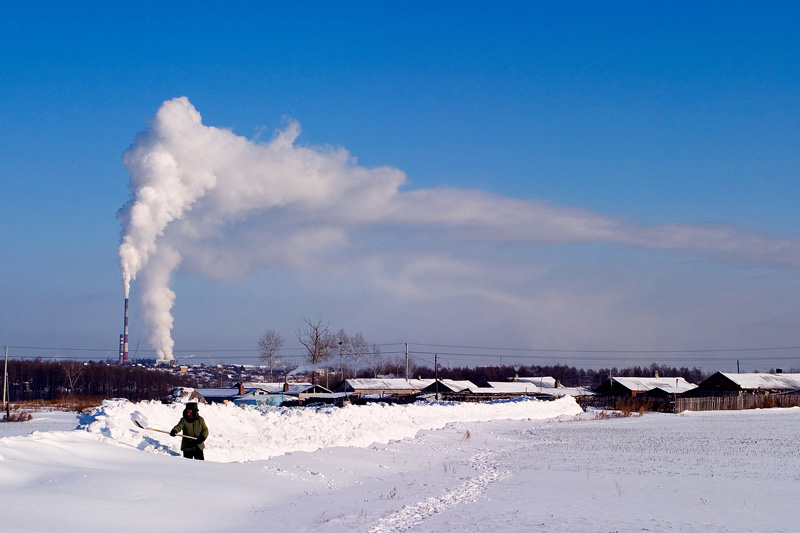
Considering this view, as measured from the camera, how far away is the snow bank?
2117 centimetres

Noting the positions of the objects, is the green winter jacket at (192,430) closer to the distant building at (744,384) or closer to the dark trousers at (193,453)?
the dark trousers at (193,453)

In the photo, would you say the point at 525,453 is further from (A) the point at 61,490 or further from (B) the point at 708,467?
(A) the point at 61,490

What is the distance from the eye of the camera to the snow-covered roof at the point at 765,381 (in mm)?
99281

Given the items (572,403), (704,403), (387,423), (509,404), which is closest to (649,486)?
(387,423)

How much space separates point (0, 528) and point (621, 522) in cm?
1040

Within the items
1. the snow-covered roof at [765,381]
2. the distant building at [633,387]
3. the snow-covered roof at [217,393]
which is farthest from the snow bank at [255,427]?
the snow-covered roof at [765,381]

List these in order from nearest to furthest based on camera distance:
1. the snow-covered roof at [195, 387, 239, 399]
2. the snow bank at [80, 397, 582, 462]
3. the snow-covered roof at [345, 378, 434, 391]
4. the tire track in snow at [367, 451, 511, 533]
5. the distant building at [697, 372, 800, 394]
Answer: the tire track in snow at [367, 451, 511, 533]
the snow bank at [80, 397, 582, 462]
the snow-covered roof at [195, 387, 239, 399]
the snow-covered roof at [345, 378, 434, 391]
the distant building at [697, 372, 800, 394]

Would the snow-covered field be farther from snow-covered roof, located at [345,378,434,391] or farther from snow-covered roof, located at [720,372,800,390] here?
snow-covered roof, located at [720,372,800,390]

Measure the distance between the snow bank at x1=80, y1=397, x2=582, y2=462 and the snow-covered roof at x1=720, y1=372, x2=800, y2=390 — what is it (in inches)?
2814

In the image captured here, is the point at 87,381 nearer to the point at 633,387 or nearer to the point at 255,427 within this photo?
the point at 633,387

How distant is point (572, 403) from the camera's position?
71.8m

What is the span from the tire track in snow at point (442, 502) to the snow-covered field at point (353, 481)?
5cm

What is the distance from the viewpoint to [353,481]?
19953mm

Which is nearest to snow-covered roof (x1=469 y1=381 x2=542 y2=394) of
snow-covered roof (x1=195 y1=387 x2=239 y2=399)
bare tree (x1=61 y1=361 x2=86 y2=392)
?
snow-covered roof (x1=195 y1=387 x2=239 y2=399)
